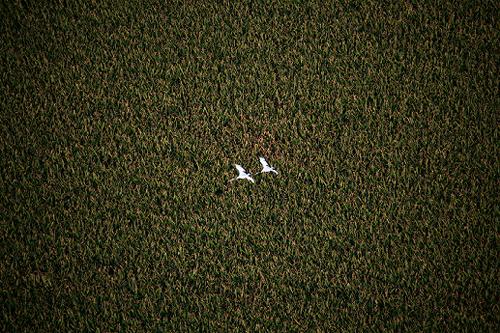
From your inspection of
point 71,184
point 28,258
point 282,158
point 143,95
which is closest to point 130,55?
point 143,95

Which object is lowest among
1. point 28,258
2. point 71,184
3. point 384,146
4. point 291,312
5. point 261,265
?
point 291,312

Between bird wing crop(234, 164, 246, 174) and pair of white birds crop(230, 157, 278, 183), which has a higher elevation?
bird wing crop(234, 164, 246, 174)

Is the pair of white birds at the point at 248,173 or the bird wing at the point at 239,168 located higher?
the bird wing at the point at 239,168

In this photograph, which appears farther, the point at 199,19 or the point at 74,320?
the point at 199,19

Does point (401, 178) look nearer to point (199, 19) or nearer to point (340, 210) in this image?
point (340, 210)

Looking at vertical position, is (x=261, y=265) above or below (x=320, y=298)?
above

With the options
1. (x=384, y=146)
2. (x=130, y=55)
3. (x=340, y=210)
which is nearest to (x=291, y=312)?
(x=340, y=210)

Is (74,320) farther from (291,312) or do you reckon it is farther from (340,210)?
(340,210)
